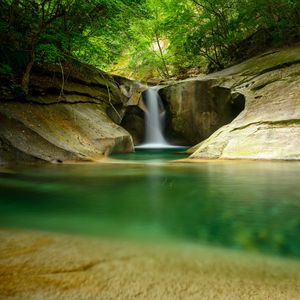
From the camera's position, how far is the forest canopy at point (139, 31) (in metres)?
6.70

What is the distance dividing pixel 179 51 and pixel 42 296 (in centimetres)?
1433

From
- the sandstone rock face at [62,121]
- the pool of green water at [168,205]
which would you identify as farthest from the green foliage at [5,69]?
the pool of green water at [168,205]

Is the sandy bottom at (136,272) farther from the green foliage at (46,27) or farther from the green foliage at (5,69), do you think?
the green foliage at (46,27)

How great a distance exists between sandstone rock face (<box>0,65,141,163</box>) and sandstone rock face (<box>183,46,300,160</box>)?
8.64 ft

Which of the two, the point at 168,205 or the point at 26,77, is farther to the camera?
the point at 26,77

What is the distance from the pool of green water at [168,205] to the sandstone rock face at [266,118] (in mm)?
965

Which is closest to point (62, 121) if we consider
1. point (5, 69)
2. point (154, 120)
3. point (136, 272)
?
point (5, 69)

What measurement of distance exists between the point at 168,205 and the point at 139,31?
12.6 m

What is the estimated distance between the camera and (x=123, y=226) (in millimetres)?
2299

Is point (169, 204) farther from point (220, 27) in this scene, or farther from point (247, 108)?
point (220, 27)

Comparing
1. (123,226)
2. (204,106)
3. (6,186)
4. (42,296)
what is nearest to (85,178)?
(6,186)

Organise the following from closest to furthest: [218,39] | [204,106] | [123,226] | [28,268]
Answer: [28,268] → [123,226] → [204,106] → [218,39]

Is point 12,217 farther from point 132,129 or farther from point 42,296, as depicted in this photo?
point 132,129

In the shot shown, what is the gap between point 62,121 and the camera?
745 centimetres
